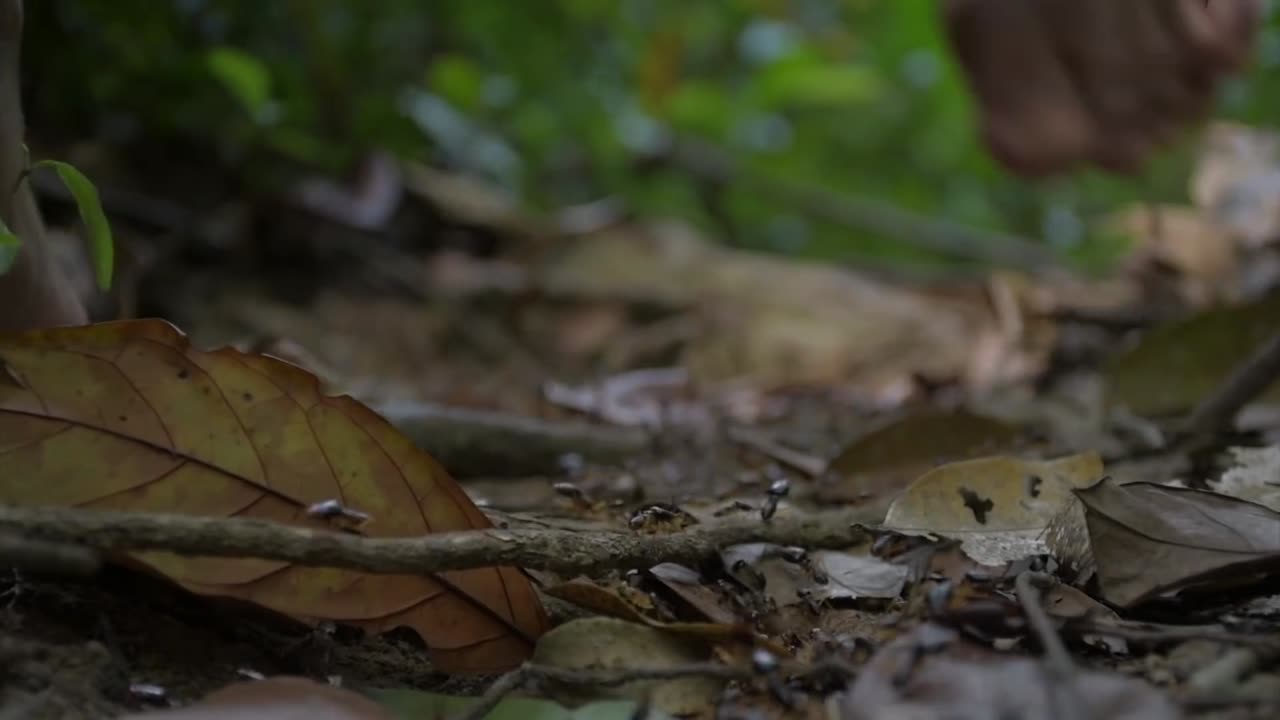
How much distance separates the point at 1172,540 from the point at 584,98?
3118 millimetres

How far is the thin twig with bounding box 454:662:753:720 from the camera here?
75 cm

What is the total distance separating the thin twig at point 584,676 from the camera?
0.75 meters

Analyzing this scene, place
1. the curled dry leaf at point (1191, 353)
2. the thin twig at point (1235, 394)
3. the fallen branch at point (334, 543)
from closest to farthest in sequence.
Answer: the fallen branch at point (334, 543)
the thin twig at point (1235, 394)
the curled dry leaf at point (1191, 353)

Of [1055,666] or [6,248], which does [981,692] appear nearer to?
[1055,666]

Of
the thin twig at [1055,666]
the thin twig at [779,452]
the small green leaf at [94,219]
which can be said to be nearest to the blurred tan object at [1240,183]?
the thin twig at [779,452]

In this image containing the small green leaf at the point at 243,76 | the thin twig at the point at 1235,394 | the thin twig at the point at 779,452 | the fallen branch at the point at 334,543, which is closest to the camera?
the fallen branch at the point at 334,543

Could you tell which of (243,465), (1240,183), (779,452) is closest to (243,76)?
(779,452)

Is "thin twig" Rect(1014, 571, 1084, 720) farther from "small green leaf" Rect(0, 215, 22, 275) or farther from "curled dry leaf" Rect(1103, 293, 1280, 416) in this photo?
"curled dry leaf" Rect(1103, 293, 1280, 416)

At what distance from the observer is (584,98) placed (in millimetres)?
3764

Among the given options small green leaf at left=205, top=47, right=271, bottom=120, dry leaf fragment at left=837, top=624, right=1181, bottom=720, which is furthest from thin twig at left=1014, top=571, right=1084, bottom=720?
small green leaf at left=205, top=47, right=271, bottom=120

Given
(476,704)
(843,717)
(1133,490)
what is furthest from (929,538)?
(476,704)

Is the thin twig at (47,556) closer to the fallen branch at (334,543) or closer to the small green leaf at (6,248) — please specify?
the fallen branch at (334,543)

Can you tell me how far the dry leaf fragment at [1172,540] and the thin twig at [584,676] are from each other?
12.6 inches

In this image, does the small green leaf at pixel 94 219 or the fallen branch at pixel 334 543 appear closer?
the fallen branch at pixel 334 543
